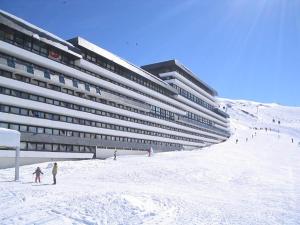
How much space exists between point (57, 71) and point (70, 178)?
18580 mm

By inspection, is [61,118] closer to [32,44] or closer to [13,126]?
[13,126]

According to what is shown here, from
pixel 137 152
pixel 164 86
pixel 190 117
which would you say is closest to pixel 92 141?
pixel 137 152

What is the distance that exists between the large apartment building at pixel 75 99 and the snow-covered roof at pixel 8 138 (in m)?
9.21

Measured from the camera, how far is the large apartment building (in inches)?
1403

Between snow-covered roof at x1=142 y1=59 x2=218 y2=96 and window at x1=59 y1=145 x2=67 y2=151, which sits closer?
window at x1=59 y1=145 x2=67 y2=151

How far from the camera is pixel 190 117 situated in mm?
84625

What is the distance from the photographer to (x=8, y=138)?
25.0m

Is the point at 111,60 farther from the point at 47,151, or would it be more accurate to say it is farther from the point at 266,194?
the point at 266,194

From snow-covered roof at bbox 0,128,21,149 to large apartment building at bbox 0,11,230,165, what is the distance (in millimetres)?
9214

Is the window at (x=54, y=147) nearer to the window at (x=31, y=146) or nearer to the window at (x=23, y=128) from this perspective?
the window at (x=31, y=146)

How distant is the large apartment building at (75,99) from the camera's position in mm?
35625

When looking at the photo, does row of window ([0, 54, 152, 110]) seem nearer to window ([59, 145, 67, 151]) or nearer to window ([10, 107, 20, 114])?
window ([10, 107, 20, 114])

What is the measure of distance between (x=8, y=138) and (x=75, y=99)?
62.7 ft

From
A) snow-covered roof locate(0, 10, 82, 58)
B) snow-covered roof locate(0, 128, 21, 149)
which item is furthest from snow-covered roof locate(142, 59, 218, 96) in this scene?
snow-covered roof locate(0, 128, 21, 149)
